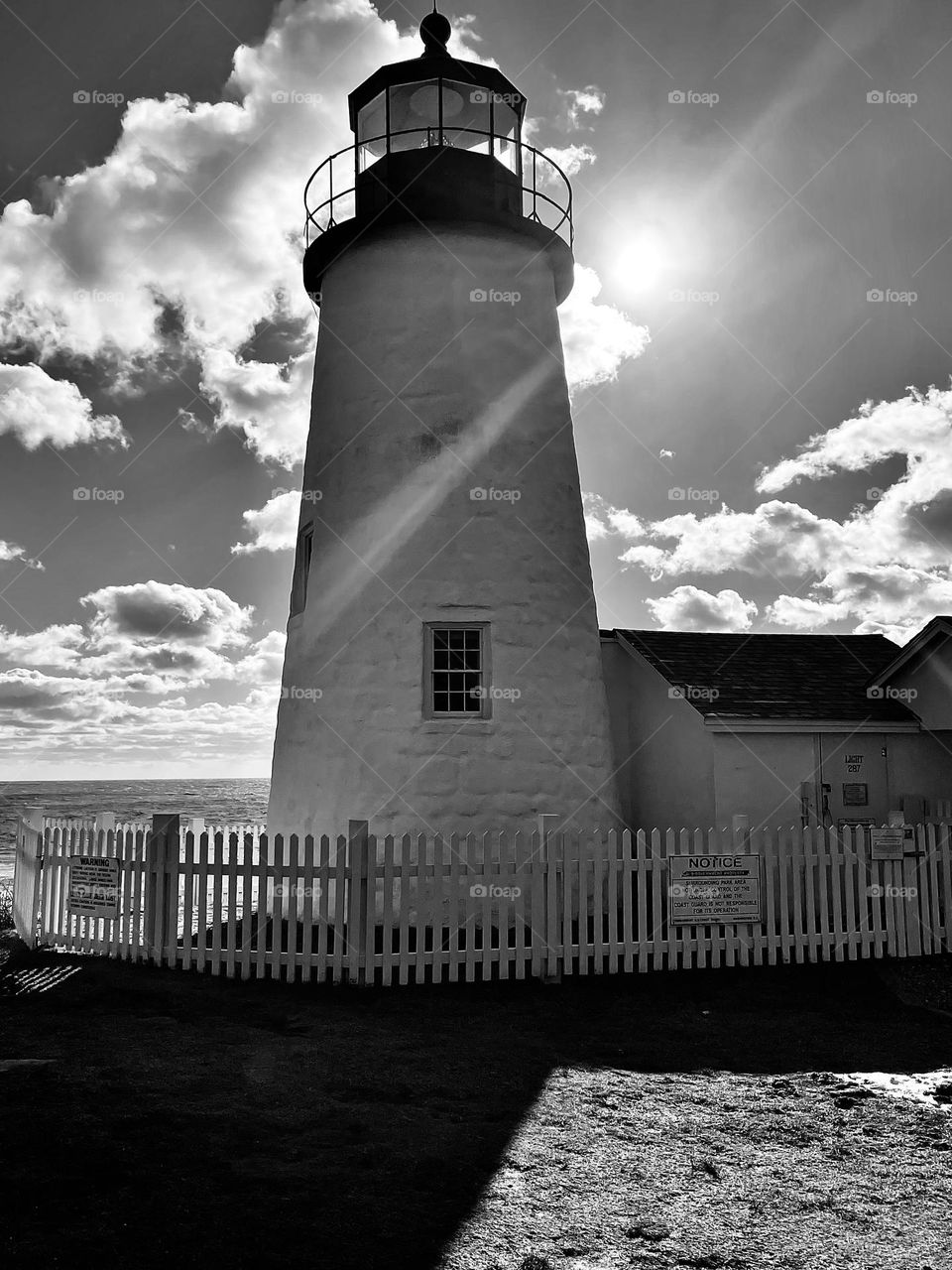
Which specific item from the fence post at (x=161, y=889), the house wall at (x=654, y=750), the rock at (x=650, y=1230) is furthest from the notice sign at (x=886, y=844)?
the fence post at (x=161, y=889)

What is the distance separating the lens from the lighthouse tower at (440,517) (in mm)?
11359

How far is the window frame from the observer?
11383mm

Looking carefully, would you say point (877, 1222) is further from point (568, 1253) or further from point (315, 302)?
point (315, 302)

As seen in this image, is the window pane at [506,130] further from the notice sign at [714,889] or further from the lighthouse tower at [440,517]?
the notice sign at [714,889]

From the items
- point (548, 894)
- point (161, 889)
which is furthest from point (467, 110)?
point (161, 889)

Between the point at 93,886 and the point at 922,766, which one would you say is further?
the point at 922,766

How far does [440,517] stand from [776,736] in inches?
232

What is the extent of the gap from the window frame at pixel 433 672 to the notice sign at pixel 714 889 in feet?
9.83

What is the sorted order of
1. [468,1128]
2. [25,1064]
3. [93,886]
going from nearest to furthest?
[468,1128] → [25,1064] → [93,886]

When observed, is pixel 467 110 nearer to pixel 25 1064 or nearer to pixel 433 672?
pixel 433 672

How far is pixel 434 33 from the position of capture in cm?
1301

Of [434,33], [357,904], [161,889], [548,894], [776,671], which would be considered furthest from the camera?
[776,671]

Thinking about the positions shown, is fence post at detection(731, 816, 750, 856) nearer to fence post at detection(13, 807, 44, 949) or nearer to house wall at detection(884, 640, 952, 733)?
house wall at detection(884, 640, 952, 733)

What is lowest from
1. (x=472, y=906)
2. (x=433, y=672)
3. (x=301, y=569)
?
(x=472, y=906)
